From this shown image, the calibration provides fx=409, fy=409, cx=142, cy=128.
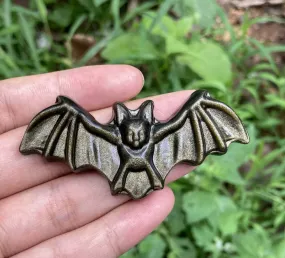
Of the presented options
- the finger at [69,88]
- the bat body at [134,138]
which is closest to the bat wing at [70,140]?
the bat body at [134,138]

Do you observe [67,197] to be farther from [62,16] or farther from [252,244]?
[62,16]

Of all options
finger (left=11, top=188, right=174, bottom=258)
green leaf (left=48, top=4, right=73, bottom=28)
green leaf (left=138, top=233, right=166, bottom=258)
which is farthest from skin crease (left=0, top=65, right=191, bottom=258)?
green leaf (left=48, top=4, right=73, bottom=28)

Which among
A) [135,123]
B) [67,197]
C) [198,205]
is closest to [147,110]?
[135,123]

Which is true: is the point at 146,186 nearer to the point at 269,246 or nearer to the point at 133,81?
the point at 133,81

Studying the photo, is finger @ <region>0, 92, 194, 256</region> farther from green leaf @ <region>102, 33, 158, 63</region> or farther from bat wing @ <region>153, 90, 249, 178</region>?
green leaf @ <region>102, 33, 158, 63</region>

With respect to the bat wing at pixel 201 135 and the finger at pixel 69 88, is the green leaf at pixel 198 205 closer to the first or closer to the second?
the bat wing at pixel 201 135

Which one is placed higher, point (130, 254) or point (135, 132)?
point (135, 132)
